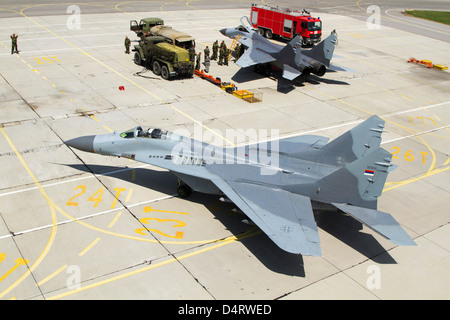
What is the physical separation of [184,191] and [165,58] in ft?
52.9

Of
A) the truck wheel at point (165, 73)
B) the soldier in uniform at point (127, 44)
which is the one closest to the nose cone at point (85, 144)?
the truck wheel at point (165, 73)

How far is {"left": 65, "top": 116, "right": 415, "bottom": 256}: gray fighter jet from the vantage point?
14.8 metres

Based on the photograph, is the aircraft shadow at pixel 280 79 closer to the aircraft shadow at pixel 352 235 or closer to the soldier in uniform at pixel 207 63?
the soldier in uniform at pixel 207 63

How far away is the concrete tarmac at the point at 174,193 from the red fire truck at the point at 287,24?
28.8ft

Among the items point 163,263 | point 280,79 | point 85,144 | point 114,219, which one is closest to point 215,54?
point 280,79

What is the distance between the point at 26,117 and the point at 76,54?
42.8 feet

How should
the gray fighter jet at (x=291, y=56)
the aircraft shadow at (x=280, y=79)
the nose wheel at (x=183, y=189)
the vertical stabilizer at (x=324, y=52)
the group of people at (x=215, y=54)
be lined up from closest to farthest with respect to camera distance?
the nose wheel at (x=183, y=189), the gray fighter jet at (x=291, y=56), the vertical stabilizer at (x=324, y=52), the aircraft shadow at (x=280, y=79), the group of people at (x=215, y=54)

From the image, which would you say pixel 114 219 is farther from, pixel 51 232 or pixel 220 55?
pixel 220 55

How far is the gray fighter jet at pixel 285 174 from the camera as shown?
14789 mm

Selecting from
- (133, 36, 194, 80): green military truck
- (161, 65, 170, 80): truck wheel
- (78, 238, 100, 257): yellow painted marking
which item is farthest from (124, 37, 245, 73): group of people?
(78, 238, 100, 257): yellow painted marking

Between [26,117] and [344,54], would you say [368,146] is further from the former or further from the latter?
[344,54]

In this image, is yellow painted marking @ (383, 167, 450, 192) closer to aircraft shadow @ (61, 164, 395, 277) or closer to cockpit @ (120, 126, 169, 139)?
aircraft shadow @ (61, 164, 395, 277)

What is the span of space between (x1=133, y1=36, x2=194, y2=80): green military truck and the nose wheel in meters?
14.9
